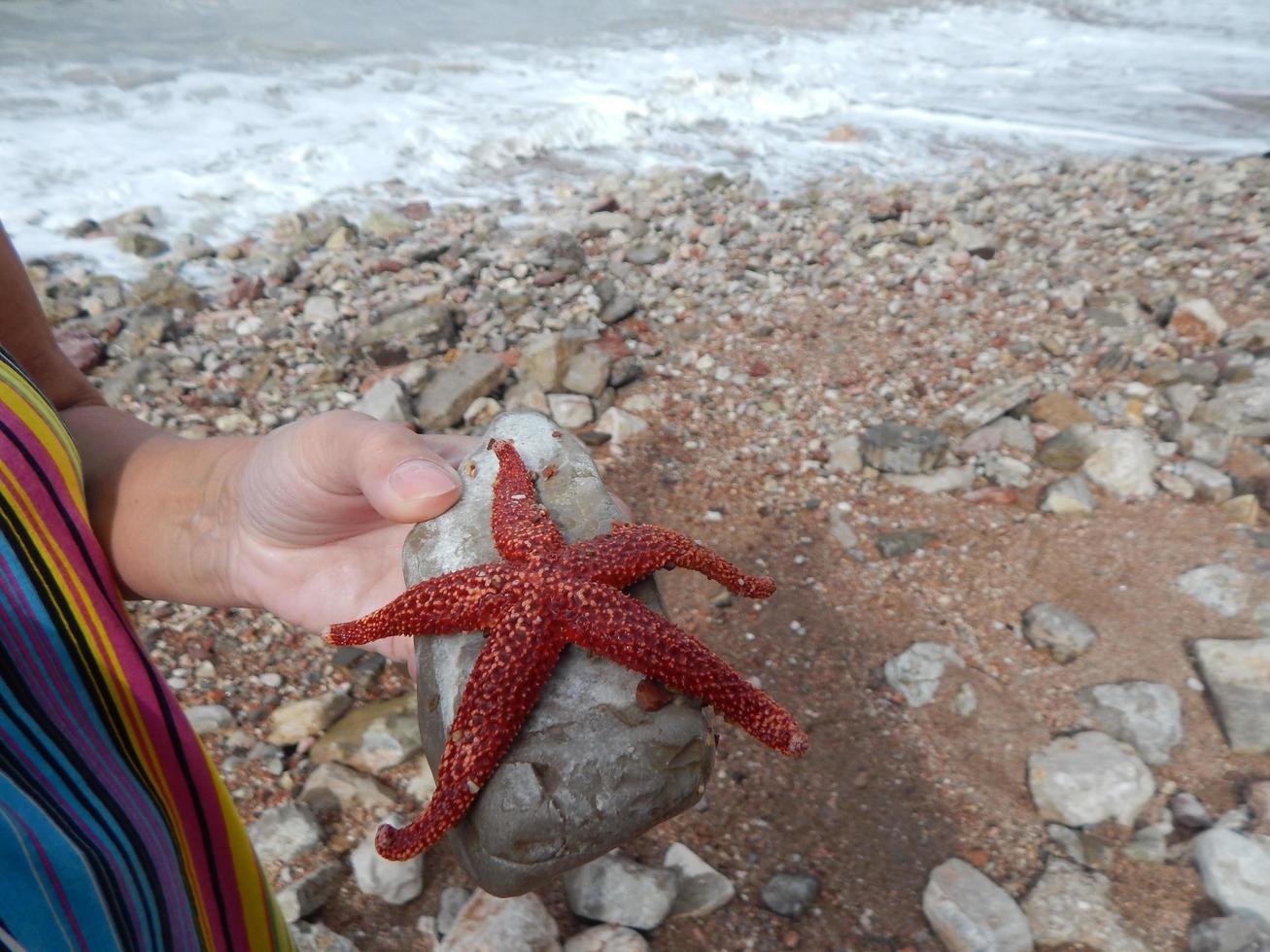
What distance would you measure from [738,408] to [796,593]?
1.70 meters

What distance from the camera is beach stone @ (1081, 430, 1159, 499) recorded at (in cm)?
502

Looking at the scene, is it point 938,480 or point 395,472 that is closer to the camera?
point 395,472

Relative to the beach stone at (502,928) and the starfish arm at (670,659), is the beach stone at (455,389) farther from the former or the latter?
the starfish arm at (670,659)

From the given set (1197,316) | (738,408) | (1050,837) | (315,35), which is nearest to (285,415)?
(738,408)

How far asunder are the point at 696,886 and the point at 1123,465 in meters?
3.62

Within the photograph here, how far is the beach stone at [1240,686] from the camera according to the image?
3.67m

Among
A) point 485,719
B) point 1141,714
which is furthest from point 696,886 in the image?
point 1141,714

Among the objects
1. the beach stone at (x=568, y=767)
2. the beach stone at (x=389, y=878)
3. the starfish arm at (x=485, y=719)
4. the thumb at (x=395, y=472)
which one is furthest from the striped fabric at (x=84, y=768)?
the beach stone at (x=389, y=878)

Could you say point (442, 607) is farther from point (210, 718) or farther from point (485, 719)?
point (210, 718)

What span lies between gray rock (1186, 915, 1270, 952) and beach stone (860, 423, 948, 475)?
9.00ft

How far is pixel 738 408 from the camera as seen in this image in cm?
585

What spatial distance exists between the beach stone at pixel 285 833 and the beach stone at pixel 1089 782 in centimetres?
301

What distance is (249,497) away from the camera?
3.12 meters

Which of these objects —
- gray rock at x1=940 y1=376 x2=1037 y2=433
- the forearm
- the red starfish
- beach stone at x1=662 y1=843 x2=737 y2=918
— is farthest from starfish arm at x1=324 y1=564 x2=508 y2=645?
gray rock at x1=940 y1=376 x2=1037 y2=433
